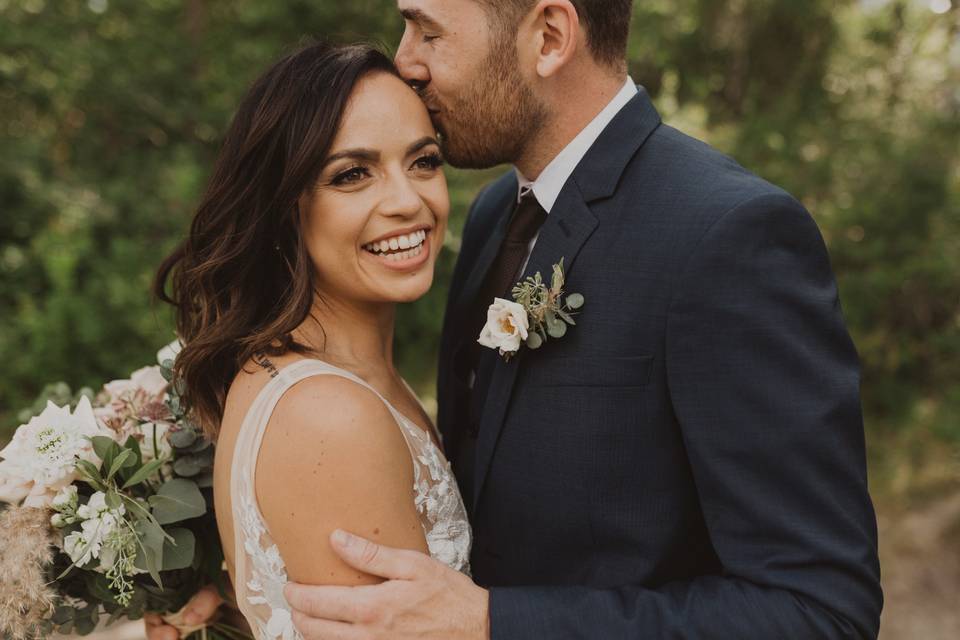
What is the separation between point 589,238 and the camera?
2076 millimetres

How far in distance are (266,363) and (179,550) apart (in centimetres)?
52

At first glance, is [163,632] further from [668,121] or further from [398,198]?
[668,121]

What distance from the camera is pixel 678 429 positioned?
1903mm

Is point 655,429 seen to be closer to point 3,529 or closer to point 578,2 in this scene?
point 578,2

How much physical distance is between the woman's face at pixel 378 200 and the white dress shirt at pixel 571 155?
29 cm

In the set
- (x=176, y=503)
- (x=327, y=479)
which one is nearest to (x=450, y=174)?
(x=176, y=503)

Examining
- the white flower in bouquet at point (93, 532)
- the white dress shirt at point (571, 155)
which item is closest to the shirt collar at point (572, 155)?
the white dress shirt at point (571, 155)

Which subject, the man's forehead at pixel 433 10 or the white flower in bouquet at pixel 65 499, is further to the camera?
the man's forehead at pixel 433 10

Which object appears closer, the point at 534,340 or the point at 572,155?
the point at 534,340

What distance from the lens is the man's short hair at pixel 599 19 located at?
224 centimetres

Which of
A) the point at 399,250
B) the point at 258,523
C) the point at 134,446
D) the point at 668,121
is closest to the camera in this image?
the point at 258,523

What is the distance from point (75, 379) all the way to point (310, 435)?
170 inches

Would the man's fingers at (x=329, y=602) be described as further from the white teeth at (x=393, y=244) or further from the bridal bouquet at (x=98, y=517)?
the white teeth at (x=393, y=244)

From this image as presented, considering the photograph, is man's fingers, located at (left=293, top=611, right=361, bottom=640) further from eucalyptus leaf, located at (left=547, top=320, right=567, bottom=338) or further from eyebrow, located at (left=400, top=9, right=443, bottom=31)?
eyebrow, located at (left=400, top=9, right=443, bottom=31)
